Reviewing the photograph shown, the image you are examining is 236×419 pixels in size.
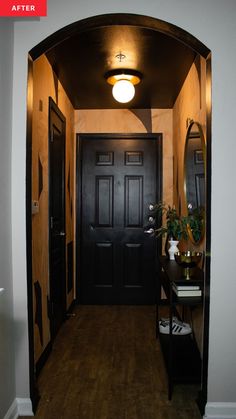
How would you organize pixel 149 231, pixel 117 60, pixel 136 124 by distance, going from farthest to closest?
pixel 136 124, pixel 149 231, pixel 117 60

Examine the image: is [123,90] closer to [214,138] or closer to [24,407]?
[214,138]

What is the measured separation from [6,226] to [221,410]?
5.37 ft

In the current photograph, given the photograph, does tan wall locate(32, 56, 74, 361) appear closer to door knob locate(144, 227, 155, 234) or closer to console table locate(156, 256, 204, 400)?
console table locate(156, 256, 204, 400)

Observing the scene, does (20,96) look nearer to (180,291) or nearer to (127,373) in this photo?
(180,291)

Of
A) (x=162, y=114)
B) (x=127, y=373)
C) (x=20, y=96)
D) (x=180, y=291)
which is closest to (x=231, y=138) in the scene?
(x=180, y=291)

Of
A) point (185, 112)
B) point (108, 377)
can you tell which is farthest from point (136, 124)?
point (108, 377)

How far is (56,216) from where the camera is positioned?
3.48 metres

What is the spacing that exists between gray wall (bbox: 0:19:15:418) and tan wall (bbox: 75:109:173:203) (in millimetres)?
2489

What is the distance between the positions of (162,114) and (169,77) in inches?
42.4

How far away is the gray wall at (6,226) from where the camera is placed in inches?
75.8

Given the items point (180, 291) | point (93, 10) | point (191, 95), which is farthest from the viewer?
point (191, 95)

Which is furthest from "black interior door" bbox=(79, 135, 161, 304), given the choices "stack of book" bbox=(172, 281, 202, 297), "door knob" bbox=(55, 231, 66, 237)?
"stack of book" bbox=(172, 281, 202, 297)

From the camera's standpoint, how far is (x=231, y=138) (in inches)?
81.0

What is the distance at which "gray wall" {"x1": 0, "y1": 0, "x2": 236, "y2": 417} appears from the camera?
205 centimetres
